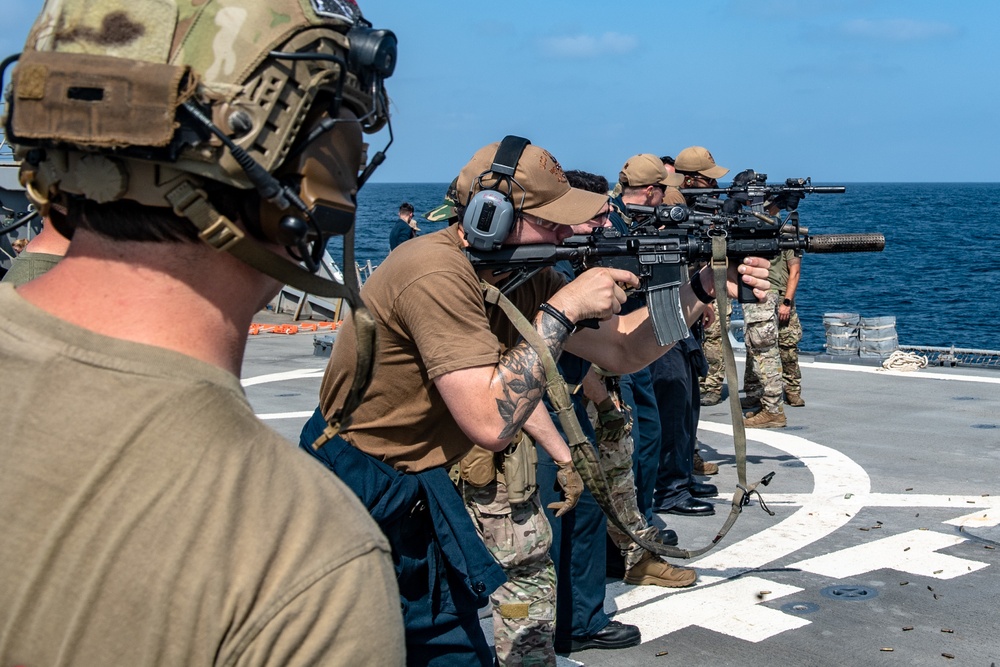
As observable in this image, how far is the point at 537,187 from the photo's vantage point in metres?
4.11

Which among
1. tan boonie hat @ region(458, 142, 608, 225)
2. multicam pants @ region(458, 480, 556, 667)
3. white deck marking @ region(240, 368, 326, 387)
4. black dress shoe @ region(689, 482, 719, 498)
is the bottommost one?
white deck marking @ region(240, 368, 326, 387)

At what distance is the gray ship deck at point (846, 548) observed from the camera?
5.34 meters

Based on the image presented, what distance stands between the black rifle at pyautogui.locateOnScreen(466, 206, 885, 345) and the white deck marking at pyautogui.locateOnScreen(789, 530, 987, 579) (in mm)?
1966

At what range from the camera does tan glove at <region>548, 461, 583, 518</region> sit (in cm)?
480

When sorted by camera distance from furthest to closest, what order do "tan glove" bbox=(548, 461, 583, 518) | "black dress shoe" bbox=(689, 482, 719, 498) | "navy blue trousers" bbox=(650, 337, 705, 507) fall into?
"black dress shoe" bbox=(689, 482, 719, 498) < "navy blue trousers" bbox=(650, 337, 705, 507) < "tan glove" bbox=(548, 461, 583, 518)

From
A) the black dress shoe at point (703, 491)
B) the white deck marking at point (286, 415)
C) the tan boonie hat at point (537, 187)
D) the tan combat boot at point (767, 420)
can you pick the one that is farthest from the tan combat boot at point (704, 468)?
the tan boonie hat at point (537, 187)

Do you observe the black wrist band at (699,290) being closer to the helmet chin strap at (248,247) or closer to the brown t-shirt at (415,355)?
the brown t-shirt at (415,355)

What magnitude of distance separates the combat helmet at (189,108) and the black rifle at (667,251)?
250 centimetres

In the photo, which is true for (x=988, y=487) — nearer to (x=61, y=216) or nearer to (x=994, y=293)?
(x=61, y=216)

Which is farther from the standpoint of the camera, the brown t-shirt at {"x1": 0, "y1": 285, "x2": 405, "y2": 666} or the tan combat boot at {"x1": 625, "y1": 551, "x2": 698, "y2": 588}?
the tan combat boot at {"x1": 625, "y1": 551, "x2": 698, "y2": 588}

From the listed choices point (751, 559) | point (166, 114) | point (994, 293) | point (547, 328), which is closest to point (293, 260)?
point (166, 114)

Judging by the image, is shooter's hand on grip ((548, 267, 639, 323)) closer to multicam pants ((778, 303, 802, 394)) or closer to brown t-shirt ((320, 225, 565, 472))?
brown t-shirt ((320, 225, 565, 472))

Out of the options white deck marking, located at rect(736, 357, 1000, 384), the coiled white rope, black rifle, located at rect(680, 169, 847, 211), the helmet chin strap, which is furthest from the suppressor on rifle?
the coiled white rope

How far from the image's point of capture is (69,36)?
1.42 m
